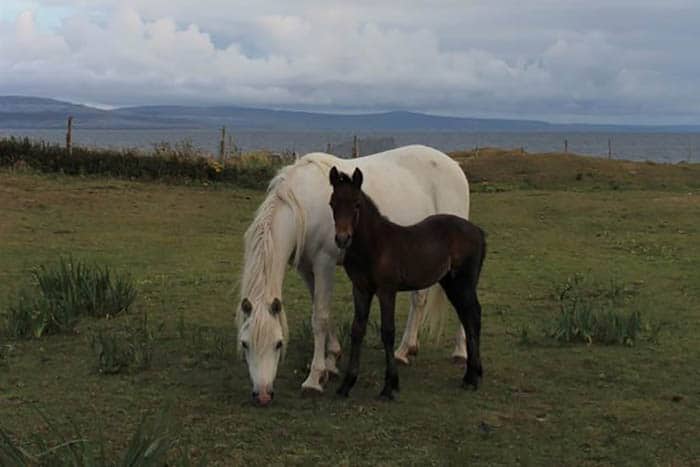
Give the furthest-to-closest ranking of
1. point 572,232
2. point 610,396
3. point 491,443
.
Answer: point 572,232
point 610,396
point 491,443

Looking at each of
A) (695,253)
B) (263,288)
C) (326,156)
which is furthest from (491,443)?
(695,253)

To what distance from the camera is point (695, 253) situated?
1237 centimetres

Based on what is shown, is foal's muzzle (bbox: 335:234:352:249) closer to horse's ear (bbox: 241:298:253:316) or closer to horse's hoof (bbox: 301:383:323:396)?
horse's ear (bbox: 241:298:253:316)

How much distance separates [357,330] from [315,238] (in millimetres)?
703

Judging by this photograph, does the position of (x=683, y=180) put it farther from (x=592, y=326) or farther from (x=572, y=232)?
(x=592, y=326)

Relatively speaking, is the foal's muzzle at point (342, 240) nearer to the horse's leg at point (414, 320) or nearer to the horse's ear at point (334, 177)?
the horse's ear at point (334, 177)

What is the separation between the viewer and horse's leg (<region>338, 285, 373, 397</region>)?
5594mm

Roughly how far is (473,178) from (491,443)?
2093 centimetres

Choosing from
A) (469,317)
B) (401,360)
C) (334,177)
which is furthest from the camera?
(401,360)

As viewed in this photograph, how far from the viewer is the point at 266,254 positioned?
5.43 metres

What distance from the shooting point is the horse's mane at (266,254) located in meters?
5.17

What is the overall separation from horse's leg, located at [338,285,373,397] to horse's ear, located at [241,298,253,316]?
747mm

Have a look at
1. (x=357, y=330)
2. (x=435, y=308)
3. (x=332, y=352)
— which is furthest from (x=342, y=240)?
(x=435, y=308)

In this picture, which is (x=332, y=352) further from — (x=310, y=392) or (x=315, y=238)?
(x=315, y=238)
